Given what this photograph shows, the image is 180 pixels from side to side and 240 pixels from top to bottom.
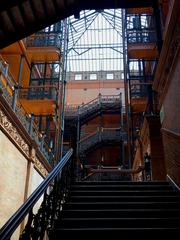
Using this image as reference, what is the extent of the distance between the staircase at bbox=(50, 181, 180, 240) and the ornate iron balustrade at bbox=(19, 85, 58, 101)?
11856mm

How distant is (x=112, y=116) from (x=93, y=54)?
25.5 ft

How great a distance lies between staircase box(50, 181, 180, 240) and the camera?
13.7 feet

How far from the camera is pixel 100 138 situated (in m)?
23.9

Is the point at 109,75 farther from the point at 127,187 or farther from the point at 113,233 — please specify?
the point at 113,233

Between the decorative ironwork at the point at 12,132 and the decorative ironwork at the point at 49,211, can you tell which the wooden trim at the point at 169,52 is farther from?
the decorative ironwork at the point at 12,132

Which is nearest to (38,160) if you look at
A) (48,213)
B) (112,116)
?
(48,213)

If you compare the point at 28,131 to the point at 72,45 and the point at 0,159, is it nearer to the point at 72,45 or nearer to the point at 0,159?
the point at 0,159

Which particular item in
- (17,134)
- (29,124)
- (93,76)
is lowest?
(17,134)

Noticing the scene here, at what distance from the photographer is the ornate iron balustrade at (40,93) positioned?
17.7m

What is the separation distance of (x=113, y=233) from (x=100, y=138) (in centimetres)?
1968

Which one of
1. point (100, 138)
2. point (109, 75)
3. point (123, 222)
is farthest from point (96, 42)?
point (123, 222)

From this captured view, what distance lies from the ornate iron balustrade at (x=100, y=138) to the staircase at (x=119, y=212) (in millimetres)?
17254

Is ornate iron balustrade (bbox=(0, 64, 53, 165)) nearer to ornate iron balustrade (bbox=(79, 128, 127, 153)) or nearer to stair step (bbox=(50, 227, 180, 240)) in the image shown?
stair step (bbox=(50, 227, 180, 240))

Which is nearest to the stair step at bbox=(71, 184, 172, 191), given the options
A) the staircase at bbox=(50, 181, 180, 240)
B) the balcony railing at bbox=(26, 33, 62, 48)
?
the staircase at bbox=(50, 181, 180, 240)
